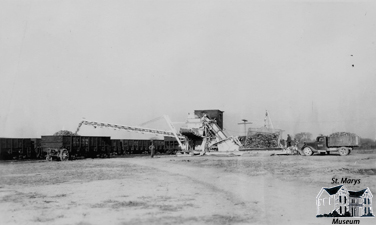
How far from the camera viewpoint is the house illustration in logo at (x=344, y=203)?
286 inches

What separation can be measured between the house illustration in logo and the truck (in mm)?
16703

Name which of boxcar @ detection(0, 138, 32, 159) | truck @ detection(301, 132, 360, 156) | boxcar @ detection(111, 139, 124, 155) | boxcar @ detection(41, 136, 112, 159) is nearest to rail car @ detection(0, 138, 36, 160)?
boxcar @ detection(0, 138, 32, 159)

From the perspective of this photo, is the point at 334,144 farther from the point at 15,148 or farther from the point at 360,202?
the point at 15,148

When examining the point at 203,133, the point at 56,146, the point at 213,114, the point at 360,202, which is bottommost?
the point at 360,202

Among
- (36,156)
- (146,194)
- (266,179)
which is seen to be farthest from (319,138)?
(36,156)

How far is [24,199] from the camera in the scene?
848 centimetres

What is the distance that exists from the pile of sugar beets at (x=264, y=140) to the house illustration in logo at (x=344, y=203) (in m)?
19.5

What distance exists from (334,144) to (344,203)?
56.2 feet

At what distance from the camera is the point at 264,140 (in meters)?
27.1

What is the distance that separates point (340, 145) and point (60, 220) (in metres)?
21.3

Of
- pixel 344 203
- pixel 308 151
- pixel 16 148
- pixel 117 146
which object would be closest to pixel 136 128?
pixel 117 146

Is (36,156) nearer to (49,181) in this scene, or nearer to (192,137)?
(192,137)

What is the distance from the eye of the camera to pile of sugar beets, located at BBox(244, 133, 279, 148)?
2695 centimetres

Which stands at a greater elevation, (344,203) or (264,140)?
(264,140)
